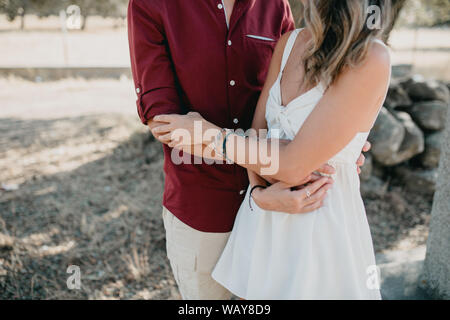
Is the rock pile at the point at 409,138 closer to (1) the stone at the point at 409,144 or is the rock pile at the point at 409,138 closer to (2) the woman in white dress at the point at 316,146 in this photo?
(1) the stone at the point at 409,144

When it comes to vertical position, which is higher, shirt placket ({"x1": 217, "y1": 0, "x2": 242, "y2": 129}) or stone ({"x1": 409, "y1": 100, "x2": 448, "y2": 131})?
shirt placket ({"x1": 217, "y1": 0, "x2": 242, "y2": 129})

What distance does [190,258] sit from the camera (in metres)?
1.96

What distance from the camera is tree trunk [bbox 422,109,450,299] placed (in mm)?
2418

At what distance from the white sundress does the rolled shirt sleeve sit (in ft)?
1.48

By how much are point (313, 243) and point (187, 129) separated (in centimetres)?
68

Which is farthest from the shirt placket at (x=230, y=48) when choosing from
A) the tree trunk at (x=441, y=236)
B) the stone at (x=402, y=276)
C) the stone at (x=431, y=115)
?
the stone at (x=431, y=115)

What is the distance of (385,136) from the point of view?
4.84 metres

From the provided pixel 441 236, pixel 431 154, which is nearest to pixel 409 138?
pixel 431 154

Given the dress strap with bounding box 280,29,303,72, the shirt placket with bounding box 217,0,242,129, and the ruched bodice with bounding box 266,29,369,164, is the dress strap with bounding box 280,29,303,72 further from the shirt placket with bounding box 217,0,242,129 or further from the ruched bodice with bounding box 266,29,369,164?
the shirt placket with bounding box 217,0,242,129

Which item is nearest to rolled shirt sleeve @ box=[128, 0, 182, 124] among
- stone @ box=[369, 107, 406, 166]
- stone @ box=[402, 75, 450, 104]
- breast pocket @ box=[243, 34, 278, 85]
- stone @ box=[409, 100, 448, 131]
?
breast pocket @ box=[243, 34, 278, 85]

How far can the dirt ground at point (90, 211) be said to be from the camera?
325 centimetres

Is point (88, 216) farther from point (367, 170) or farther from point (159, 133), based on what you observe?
point (367, 170)

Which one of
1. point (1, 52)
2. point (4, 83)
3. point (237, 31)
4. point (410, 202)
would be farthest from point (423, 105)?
point (1, 52)

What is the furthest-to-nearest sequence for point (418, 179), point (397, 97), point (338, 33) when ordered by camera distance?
point (397, 97)
point (418, 179)
point (338, 33)
